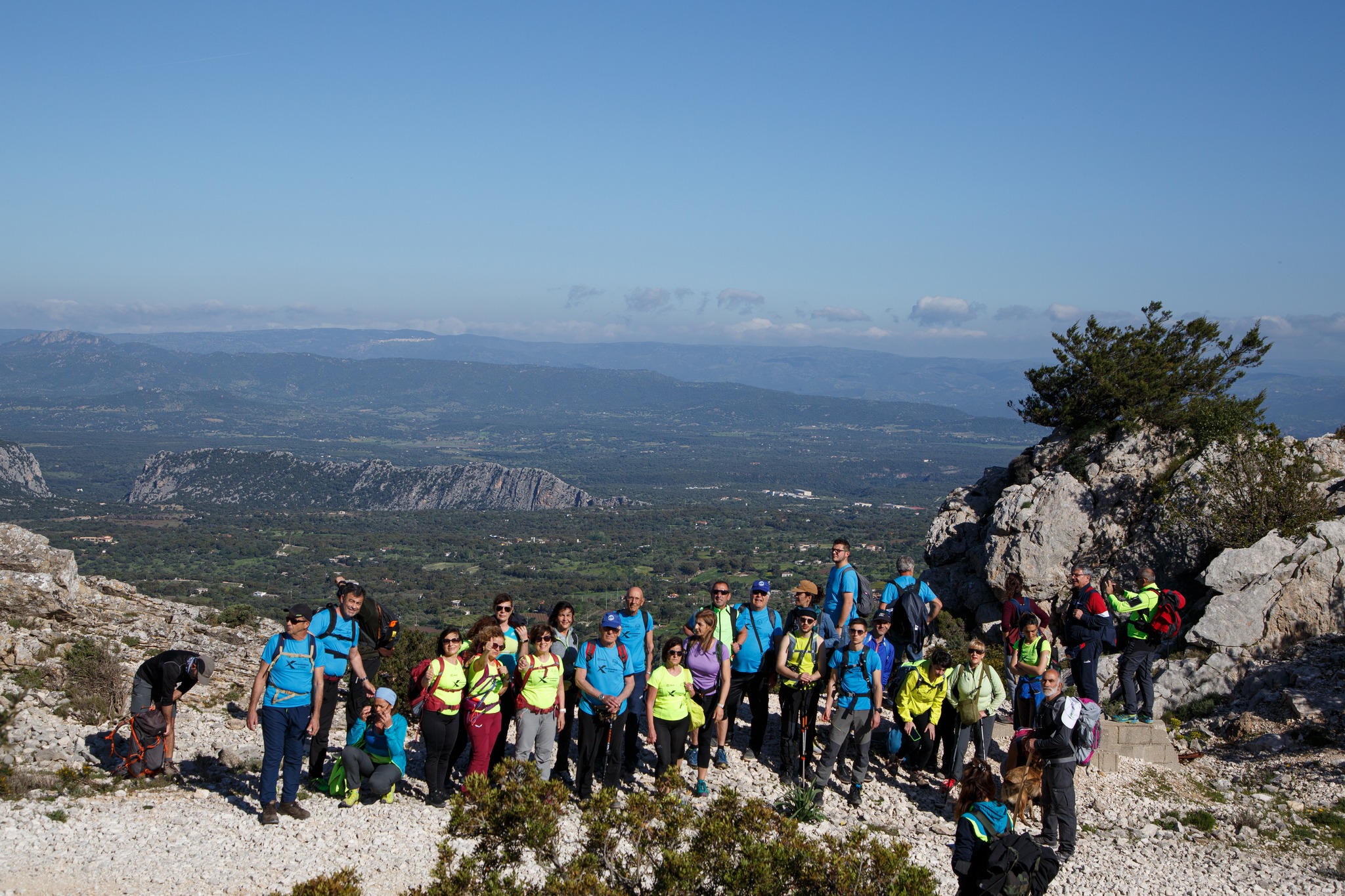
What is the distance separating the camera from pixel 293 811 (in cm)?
744

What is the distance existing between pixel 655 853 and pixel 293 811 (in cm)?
357

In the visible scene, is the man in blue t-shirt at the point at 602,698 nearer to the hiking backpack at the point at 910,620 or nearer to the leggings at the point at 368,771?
the leggings at the point at 368,771

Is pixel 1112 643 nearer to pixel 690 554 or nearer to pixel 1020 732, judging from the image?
pixel 1020 732

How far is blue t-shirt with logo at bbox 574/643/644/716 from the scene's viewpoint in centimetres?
793

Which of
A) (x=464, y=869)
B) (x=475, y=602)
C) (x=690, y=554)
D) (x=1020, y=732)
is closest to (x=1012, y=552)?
(x=1020, y=732)

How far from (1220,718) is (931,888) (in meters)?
7.45

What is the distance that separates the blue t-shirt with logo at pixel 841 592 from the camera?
955cm

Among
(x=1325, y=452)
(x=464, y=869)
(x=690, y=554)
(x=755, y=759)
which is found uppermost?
(x=1325, y=452)

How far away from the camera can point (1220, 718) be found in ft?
34.4

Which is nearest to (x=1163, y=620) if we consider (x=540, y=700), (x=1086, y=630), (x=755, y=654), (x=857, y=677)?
(x=1086, y=630)

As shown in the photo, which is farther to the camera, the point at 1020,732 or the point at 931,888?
the point at 1020,732

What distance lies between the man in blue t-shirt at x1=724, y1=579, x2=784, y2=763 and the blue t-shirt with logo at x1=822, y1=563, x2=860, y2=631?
710mm

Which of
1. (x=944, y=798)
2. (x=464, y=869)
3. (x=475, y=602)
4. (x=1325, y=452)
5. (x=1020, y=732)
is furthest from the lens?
(x=475, y=602)

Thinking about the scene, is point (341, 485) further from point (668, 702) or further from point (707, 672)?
point (668, 702)
